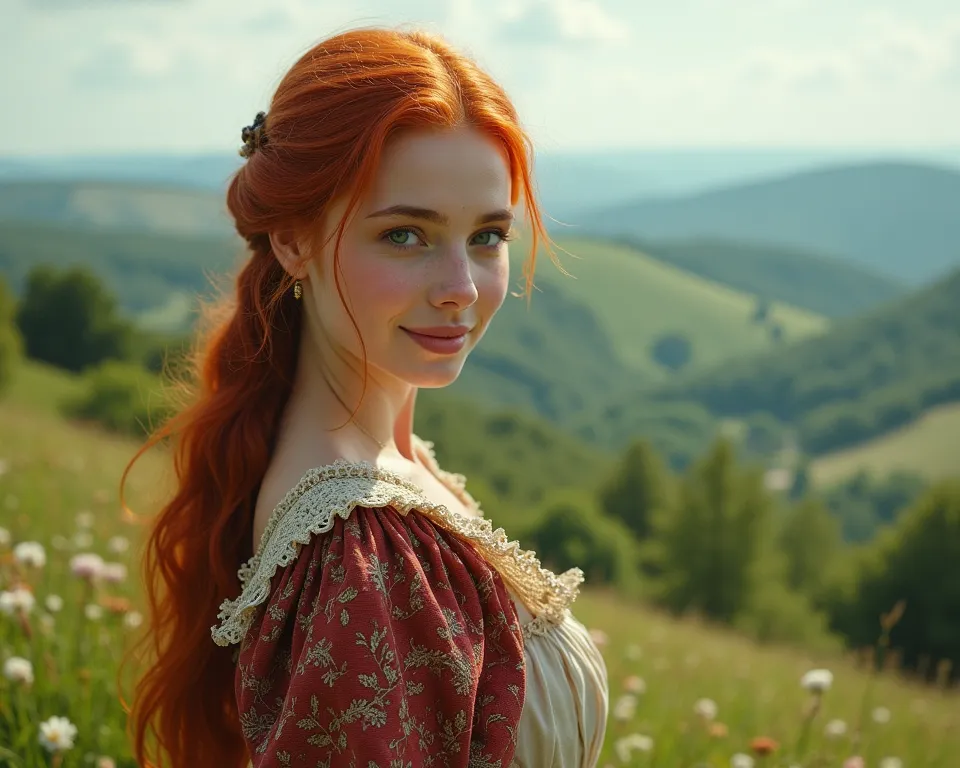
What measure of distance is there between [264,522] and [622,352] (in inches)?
6716

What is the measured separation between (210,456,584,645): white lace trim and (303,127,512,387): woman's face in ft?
0.94

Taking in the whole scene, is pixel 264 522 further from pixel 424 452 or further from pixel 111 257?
pixel 111 257

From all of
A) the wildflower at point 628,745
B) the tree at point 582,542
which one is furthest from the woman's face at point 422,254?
the tree at point 582,542

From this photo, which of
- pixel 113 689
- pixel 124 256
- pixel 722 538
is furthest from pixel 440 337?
pixel 124 256

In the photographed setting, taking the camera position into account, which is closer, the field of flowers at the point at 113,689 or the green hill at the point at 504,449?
the field of flowers at the point at 113,689

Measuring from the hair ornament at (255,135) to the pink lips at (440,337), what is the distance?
586mm

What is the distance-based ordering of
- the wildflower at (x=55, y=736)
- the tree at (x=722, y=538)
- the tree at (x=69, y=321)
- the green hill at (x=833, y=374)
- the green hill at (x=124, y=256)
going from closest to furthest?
the wildflower at (x=55, y=736)
the tree at (x=722, y=538)
the tree at (x=69, y=321)
the green hill at (x=833, y=374)
the green hill at (x=124, y=256)

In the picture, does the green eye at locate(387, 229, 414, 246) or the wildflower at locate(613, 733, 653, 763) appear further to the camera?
the wildflower at locate(613, 733, 653, 763)

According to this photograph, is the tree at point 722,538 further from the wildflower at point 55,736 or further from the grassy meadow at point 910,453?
the grassy meadow at point 910,453

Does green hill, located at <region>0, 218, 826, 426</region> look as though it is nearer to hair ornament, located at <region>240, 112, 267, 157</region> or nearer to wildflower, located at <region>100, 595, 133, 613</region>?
wildflower, located at <region>100, 595, 133, 613</region>

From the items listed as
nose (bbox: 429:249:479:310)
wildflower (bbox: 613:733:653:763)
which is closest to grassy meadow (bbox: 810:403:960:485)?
wildflower (bbox: 613:733:653:763)

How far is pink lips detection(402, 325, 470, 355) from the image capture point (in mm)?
2244

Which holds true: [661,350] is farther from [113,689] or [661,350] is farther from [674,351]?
[113,689]

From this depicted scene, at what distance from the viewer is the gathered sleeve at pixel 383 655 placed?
1.83 meters
